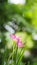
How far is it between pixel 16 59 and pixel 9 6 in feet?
3.43

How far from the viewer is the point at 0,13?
189 centimetres

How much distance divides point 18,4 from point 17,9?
0.05 meters

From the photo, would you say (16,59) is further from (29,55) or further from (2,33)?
(29,55)

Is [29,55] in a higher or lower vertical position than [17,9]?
lower

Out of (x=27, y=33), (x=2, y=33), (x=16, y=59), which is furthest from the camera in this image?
(x=27, y=33)

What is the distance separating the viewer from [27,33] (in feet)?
6.18

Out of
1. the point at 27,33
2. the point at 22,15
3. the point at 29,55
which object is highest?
the point at 22,15

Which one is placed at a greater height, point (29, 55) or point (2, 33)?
point (2, 33)

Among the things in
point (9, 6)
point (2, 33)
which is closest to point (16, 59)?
point (2, 33)

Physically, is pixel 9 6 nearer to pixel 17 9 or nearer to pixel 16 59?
pixel 17 9

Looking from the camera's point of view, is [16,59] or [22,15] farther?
[22,15]

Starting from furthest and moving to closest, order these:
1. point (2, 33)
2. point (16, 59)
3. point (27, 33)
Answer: point (27, 33) → point (2, 33) → point (16, 59)

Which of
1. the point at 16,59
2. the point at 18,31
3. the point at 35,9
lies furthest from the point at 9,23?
the point at 16,59

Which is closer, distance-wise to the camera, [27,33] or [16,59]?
[16,59]
